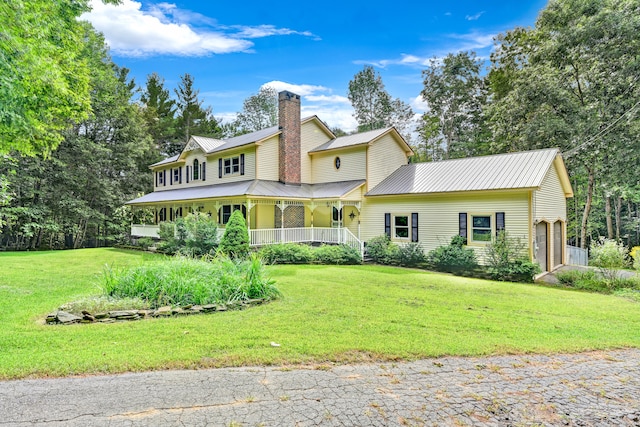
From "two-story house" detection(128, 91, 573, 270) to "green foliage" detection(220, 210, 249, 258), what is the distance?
1.94 m

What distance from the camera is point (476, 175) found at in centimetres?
1669

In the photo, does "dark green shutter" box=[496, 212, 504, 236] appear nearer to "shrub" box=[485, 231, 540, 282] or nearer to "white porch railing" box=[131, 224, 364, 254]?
"shrub" box=[485, 231, 540, 282]

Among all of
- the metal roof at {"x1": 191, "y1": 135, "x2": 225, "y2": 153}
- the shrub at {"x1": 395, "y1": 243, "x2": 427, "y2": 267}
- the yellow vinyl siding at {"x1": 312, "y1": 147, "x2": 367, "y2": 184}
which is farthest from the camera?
the metal roof at {"x1": 191, "y1": 135, "x2": 225, "y2": 153}

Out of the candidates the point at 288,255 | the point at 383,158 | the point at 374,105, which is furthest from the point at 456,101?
the point at 288,255

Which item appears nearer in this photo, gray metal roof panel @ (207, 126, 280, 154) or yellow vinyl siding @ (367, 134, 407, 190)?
yellow vinyl siding @ (367, 134, 407, 190)

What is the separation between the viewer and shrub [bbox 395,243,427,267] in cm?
1678

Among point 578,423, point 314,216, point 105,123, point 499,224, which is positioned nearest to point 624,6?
point 499,224

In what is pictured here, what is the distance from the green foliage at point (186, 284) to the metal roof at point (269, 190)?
32.3 ft

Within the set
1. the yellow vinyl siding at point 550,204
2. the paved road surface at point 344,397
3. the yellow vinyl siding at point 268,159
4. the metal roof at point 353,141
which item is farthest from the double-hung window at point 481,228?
the yellow vinyl siding at point 268,159

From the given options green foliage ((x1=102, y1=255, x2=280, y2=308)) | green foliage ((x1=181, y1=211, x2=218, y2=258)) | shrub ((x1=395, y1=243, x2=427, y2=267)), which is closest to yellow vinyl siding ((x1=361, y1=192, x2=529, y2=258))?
shrub ((x1=395, y1=243, x2=427, y2=267))

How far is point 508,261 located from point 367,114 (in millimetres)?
28642

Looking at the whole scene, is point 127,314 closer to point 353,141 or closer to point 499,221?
point 499,221

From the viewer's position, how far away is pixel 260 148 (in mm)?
21500

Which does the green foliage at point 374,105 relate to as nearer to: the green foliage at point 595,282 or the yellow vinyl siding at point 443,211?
the yellow vinyl siding at point 443,211
